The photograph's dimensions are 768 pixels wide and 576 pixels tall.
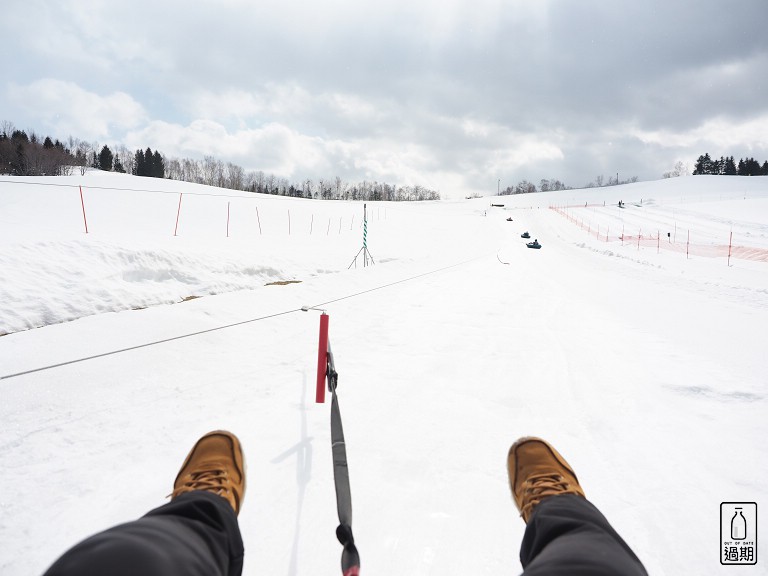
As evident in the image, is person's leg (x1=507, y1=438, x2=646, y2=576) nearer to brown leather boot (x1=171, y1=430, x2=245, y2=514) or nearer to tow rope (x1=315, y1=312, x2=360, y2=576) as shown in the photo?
tow rope (x1=315, y1=312, x2=360, y2=576)

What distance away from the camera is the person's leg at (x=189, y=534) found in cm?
114

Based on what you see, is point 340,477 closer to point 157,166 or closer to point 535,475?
point 535,475

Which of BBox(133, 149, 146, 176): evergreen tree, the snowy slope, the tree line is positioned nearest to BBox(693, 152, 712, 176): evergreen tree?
the tree line

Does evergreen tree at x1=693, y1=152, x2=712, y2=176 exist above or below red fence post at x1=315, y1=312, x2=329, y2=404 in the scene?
above

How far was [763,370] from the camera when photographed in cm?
457

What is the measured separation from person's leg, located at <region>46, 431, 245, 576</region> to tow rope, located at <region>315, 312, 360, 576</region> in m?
0.47

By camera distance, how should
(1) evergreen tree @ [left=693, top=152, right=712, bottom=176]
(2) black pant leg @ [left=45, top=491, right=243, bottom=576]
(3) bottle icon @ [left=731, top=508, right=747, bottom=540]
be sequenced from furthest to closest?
(1) evergreen tree @ [left=693, top=152, right=712, bottom=176]
(3) bottle icon @ [left=731, top=508, right=747, bottom=540]
(2) black pant leg @ [left=45, top=491, right=243, bottom=576]

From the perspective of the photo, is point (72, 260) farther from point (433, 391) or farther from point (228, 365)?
point (433, 391)

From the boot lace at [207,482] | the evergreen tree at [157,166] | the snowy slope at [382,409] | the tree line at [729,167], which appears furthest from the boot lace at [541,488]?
the tree line at [729,167]

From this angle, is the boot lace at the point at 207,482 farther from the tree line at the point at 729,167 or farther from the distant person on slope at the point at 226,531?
the tree line at the point at 729,167

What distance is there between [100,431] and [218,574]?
2524mm

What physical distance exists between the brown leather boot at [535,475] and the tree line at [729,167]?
150854mm

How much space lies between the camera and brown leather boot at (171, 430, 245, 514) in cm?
194

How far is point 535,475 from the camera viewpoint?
2.20m
